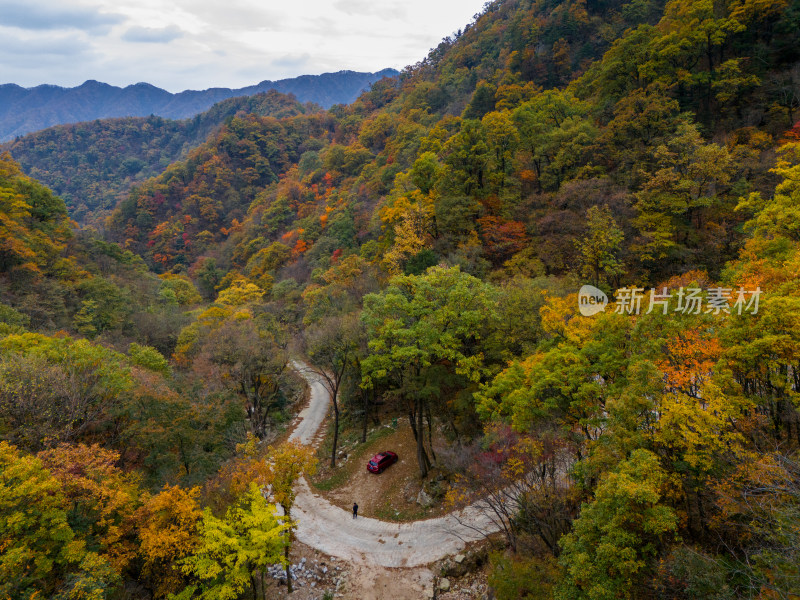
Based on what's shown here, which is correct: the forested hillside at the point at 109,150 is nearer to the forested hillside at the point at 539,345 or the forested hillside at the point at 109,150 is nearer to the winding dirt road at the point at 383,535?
the forested hillside at the point at 539,345

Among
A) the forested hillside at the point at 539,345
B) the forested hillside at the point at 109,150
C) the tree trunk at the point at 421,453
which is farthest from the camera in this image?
the forested hillside at the point at 109,150

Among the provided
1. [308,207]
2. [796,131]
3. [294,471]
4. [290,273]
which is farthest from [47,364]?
[308,207]

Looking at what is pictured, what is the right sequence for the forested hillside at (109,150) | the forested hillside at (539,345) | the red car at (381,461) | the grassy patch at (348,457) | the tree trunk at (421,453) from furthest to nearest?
the forested hillside at (109,150), the grassy patch at (348,457), the red car at (381,461), the tree trunk at (421,453), the forested hillside at (539,345)

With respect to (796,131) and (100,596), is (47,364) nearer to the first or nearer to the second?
(100,596)

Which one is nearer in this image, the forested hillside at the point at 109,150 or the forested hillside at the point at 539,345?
the forested hillside at the point at 539,345

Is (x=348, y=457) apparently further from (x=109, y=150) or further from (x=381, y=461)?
(x=109, y=150)

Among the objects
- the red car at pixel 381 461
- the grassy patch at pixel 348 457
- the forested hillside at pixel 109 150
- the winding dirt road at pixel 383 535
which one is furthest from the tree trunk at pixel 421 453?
the forested hillside at pixel 109 150

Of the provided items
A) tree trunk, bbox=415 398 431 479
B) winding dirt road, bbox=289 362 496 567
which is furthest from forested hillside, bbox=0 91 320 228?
tree trunk, bbox=415 398 431 479
